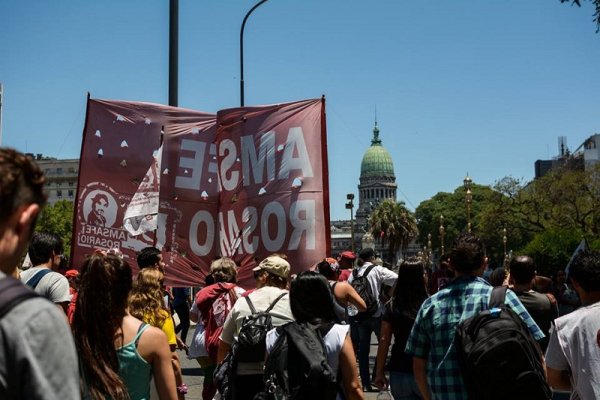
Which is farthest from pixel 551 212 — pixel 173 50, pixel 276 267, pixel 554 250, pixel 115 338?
pixel 115 338

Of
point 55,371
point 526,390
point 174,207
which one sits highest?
point 174,207

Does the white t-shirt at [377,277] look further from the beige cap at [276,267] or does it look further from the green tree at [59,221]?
the green tree at [59,221]

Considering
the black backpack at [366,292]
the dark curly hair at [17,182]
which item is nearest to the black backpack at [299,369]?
the dark curly hair at [17,182]

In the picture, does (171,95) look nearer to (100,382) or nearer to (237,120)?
(237,120)

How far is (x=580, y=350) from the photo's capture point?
418 centimetres

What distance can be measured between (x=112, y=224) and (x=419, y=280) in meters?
2.92

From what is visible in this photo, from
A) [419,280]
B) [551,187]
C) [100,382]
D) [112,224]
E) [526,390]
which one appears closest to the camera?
[100,382]

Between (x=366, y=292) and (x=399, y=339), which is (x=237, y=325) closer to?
(x=399, y=339)

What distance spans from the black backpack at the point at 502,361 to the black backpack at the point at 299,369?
672 millimetres

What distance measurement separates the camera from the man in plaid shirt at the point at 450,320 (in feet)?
15.3

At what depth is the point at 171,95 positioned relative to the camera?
994 centimetres

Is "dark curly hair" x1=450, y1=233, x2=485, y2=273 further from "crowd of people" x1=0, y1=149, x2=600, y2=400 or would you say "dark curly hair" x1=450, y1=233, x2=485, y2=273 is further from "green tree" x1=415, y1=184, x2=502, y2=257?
"green tree" x1=415, y1=184, x2=502, y2=257

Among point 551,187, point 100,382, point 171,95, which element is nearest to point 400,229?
point 551,187

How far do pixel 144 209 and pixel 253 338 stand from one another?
3208mm
